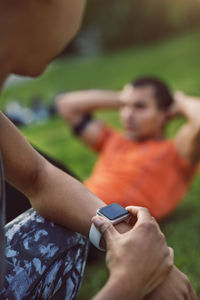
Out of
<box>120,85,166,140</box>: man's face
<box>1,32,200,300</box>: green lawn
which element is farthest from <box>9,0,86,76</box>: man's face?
<box>120,85,166,140</box>: man's face

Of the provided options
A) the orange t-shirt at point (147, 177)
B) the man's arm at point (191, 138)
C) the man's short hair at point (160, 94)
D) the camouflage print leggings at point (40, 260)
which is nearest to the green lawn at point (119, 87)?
the orange t-shirt at point (147, 177)

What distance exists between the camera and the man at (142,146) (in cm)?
289

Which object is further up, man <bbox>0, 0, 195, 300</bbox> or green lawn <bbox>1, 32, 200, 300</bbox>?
man <bbox>0, 0, 195, 300</bbox>

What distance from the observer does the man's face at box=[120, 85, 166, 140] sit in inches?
130

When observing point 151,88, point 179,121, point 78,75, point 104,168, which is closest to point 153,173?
point 104,168

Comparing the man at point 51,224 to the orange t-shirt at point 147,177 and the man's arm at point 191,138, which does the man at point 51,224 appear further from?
the man's arm at point 191,138

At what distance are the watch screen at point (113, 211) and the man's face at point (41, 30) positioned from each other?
0.42 m

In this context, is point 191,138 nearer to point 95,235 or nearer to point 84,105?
point 84,105

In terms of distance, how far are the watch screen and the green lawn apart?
0.87 meters

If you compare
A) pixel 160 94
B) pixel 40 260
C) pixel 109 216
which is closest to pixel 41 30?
pixel 109 216

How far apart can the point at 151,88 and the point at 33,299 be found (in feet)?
7.86

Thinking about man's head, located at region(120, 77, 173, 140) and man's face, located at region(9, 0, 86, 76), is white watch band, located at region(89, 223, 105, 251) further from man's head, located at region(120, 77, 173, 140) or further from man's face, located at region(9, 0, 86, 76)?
man's head, located at region(120, 77, 173, 140)

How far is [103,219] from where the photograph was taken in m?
1.27

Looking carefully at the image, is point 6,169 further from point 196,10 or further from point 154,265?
point 196,10
